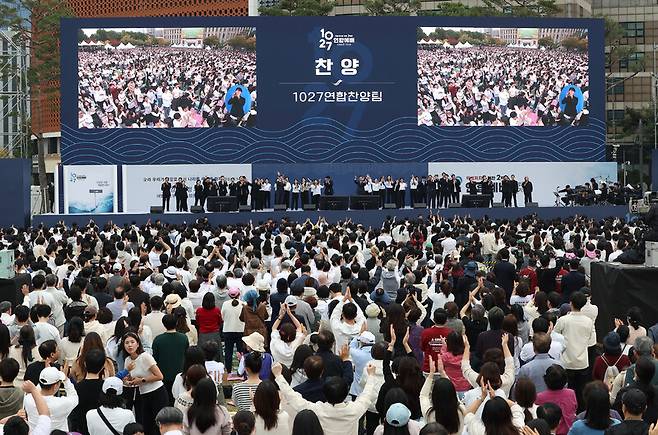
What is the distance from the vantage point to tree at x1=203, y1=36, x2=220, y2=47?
1454 inches

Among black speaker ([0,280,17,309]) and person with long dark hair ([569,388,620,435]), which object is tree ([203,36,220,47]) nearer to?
black speaker ([0,280,17,309])

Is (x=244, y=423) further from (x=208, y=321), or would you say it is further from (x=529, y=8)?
(x=529, y=8)

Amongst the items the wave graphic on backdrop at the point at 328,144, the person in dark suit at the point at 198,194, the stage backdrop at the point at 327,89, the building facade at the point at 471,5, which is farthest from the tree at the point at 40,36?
the person in dark suit at the point at 198,194

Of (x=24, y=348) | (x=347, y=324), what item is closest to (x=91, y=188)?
(x=347, y=324)

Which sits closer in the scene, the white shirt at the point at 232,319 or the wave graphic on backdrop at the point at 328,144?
the white shirt at the point at 232,319

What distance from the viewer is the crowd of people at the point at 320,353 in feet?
21.0

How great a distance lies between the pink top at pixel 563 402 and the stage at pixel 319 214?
24262mm

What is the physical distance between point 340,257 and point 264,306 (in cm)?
346

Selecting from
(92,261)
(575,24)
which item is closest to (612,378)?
(92,261)

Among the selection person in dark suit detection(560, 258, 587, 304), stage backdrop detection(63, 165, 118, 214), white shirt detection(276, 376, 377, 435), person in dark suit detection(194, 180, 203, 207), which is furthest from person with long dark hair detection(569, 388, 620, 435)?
stage backdrop detection(63, 165, 118, 214)

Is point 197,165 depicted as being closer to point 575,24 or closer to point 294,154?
point 294,154

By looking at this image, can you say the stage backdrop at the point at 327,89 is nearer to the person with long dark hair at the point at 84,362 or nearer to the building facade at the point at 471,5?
the building facade at the point at 471,5

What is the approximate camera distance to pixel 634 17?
6594cm

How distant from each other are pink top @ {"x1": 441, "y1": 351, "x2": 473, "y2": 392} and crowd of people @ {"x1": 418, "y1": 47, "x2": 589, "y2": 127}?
99.8 feet
